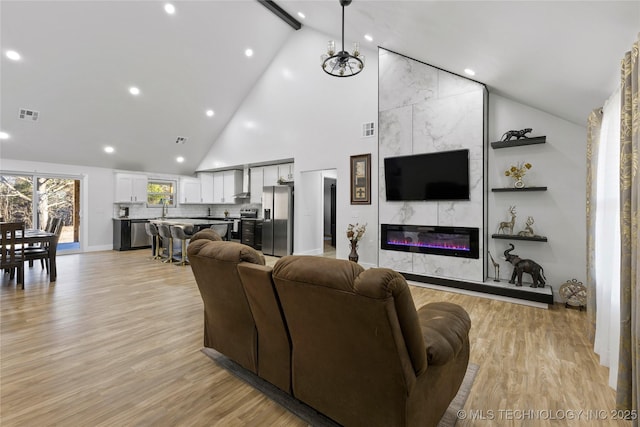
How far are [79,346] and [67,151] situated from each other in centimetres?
665

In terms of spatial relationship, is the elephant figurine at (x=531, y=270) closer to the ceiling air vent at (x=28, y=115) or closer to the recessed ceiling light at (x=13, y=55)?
the recessed ceiling light at (x=13, y=55)

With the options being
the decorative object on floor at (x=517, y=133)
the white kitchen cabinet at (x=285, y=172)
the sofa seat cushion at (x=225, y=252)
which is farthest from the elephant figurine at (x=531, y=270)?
the white kitchen cabinet at (x=285, y=172)

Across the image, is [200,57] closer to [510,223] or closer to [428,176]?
[428,176]

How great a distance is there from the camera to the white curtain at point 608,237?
2270 mm

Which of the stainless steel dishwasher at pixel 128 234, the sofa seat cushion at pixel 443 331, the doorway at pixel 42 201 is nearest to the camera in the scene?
the sofa seat cushion at pixel 443 331

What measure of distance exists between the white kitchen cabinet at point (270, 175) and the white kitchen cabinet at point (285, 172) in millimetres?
148

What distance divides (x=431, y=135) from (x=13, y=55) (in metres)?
7.17

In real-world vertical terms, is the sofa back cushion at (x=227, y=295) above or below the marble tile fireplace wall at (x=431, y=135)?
below

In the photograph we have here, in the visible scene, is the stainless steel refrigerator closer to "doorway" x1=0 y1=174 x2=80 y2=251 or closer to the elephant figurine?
"doorway" x1=0 y1=174 x2=80 y2=251

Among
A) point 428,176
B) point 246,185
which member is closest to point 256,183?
point 246,185

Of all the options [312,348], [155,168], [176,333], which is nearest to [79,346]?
[176,333]

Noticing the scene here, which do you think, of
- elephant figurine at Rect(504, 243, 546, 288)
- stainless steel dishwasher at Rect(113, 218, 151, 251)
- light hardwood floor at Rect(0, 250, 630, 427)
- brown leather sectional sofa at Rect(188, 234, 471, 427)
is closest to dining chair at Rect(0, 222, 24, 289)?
light hardwood floor at Rect(0, 250, 630, 427)

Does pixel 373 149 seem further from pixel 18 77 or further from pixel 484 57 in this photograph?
pixel 18 77

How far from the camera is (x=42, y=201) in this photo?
24.1 ft
